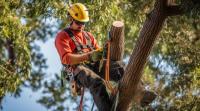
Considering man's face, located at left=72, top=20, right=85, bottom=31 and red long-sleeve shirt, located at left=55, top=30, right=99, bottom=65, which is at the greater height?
man's face, located at left=72, top=20, right=85, bottom=31

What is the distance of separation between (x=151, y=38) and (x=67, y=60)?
1332 millimetres

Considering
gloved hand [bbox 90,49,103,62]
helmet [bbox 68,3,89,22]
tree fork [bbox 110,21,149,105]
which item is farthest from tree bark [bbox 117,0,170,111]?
helmet [bbox 68,3,89,22]

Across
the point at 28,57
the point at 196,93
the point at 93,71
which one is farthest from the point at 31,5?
the point at 196,93

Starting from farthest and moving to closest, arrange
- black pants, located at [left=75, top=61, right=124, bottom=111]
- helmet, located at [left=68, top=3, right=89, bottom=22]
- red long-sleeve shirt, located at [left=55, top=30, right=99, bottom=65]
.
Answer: helmet, located at [left=68, top=3, right=89, bottom=22] < red long-sleeve shirt, located at [left=55, top=30, right=99, bottom=65] < black pants, located at [left=75, top=61, right=124, bottom=111]

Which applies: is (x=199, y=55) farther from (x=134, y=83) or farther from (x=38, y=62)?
(x=38, y=62)

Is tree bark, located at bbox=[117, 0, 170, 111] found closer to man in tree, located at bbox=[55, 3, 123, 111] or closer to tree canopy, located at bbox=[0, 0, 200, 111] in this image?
man in tree, located at bbox=[55, 3, 123, 111]

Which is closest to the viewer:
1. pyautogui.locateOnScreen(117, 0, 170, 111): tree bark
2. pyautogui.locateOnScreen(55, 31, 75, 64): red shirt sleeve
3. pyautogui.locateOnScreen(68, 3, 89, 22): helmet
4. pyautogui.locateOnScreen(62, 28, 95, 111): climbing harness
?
pyautogui.locateOnScreen(117, 0, 170, 111): tree bark

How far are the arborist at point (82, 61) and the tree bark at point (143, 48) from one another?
374 mm

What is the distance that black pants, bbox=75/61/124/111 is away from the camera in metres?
5.93

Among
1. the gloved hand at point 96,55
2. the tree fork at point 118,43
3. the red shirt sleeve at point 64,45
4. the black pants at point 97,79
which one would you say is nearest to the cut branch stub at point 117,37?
the tree fork at point 118,43

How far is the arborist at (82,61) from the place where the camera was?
5990 mm

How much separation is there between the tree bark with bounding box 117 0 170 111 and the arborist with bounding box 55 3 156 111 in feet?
1.23

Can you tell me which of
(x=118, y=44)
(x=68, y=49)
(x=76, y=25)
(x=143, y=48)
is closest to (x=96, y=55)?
(x=118, y=44)

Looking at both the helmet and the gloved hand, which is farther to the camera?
the helmet
